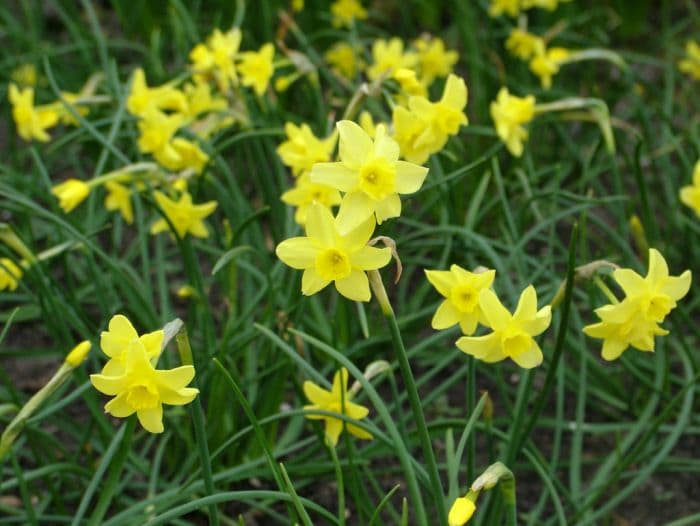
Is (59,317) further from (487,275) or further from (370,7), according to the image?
(370,7)

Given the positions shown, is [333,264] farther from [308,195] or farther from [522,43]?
[522,43]

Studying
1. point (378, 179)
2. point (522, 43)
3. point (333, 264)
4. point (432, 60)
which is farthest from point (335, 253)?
point (522, 43)

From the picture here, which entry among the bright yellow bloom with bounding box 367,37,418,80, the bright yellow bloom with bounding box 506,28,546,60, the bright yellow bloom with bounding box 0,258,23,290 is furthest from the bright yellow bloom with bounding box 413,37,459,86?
the bright yellow bloom with bounding box 0,258,23,290

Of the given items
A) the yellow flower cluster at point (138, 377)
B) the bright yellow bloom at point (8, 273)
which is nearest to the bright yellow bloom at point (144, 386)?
the yellow flower cluster at point (138, 377)

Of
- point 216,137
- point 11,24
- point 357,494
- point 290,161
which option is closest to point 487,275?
point 357,494

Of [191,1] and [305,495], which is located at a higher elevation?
[191,1]

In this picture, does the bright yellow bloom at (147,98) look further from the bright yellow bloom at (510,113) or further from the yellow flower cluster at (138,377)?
the yellow flower cluster at (138,377)

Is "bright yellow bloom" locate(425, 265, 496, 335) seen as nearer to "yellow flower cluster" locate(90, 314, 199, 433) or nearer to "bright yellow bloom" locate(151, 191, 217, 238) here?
"yellow flower cluster" locate(90, 314, 199, 433)

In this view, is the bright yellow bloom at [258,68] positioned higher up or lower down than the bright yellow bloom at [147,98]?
higher up
